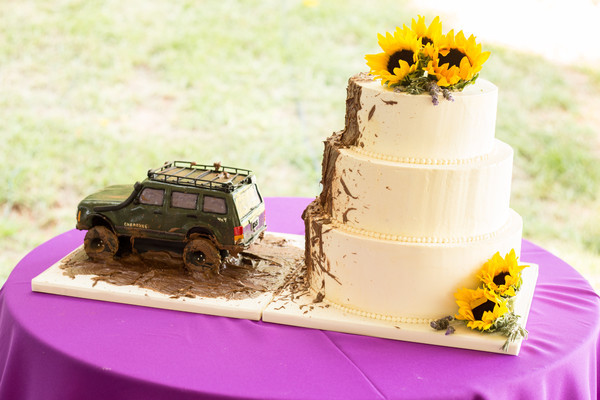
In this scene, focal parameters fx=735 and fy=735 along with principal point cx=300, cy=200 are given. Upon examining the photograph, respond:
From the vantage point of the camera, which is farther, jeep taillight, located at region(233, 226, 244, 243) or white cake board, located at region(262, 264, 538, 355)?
jeep taillight, located at region(233, 226, 244, 243)

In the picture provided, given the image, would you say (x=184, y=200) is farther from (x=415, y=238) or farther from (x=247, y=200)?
(x=415, y=238)

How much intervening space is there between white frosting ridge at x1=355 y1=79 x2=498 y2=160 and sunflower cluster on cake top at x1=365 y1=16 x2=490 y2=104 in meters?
0.06

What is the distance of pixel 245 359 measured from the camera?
121 inches

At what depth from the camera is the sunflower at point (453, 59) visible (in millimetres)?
3232

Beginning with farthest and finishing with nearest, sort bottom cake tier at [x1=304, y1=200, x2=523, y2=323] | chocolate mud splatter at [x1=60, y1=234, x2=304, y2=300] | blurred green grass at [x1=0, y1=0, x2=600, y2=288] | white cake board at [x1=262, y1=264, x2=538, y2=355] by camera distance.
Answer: blurred green grass at [x1=0, y1=0, x2=600, y2=288] → chocolate mud splatter at [x1=60, y1=234, x2=304, y2=300] → bottom cake tier at [x1=304, y1=200, x2=523, y2=323] → white cake board at [x1=262, y1=264, x2=538, y2=355]

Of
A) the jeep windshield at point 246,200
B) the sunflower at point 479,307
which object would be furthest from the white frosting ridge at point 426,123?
the jeep windshield at point 246,200

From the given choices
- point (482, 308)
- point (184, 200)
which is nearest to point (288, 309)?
point (184, 200)

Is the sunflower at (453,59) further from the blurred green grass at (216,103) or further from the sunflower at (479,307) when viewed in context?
the blurred green grass at (216,103)

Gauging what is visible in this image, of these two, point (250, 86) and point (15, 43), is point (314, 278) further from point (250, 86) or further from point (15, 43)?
point (15, 43)

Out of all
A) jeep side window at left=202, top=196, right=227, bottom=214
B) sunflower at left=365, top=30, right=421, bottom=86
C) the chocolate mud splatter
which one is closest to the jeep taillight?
jeep side window at left=202, top=196, right=227, bottom=214

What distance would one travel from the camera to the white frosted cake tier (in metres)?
3.27

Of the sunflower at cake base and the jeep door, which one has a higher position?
the jeep door

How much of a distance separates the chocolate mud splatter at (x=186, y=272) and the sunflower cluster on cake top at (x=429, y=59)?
46.7 inches

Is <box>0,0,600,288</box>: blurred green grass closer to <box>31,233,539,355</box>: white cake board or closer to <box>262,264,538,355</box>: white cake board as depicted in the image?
<box>31,233,539,355</box>: white cake board
